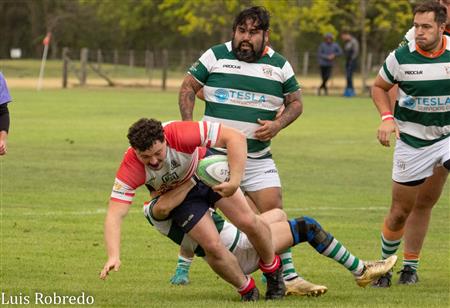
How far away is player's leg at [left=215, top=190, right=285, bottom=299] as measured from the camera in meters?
8.20

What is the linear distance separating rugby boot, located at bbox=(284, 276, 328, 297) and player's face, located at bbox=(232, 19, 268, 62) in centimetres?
182

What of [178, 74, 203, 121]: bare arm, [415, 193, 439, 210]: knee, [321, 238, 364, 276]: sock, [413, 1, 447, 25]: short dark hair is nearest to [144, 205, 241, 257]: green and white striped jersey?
[321, 238, 364, 276]: sock

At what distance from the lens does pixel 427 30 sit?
30.0ft

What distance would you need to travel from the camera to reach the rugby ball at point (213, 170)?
26.2 ft

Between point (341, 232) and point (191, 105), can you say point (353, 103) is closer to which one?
point (341, 232)

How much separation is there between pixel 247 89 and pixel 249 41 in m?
0.39

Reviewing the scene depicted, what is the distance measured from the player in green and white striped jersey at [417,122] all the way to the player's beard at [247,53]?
0.99 metres

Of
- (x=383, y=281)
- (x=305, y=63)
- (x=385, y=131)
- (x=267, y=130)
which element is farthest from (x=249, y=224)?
(x=305, y=63)

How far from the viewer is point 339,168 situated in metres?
19.1

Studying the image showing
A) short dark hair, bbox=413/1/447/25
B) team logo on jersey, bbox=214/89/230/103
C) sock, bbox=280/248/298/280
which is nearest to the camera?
sock, bbox=280/248/298/280

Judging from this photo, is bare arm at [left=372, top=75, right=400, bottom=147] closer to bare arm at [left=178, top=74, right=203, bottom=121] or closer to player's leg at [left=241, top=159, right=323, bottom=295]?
player's leg at [left=241, top=159, right=323, bottom=295]

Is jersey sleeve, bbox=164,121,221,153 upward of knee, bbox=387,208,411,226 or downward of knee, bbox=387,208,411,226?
upward

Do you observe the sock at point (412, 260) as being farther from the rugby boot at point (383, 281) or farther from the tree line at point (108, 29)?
the tree line at point (108, 29)

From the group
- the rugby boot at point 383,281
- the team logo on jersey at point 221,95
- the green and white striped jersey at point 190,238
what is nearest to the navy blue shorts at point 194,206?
the green and white striped jersey at point 190,238
